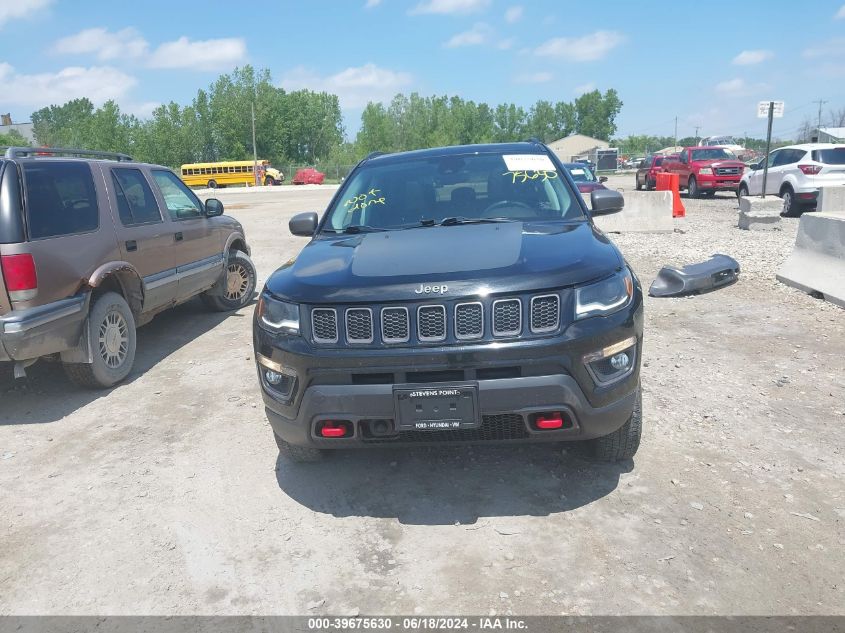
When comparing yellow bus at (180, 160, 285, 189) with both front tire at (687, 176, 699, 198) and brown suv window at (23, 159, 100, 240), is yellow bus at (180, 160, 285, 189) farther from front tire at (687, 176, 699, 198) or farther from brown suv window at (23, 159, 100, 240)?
brown suv window at (23, 159, 100, 240)

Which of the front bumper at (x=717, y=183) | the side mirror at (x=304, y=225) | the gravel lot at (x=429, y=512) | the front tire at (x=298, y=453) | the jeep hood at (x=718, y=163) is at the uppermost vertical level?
the side mirror at (x=304, y=225)

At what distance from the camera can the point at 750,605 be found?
256cm

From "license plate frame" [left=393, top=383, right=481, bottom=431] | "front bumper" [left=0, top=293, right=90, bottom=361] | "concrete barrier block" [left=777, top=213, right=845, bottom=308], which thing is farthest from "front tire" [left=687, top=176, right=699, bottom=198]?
"license plate frame" [left=393, top=383, right=481, bottom=431]

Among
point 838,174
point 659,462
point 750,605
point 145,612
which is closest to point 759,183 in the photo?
point 838,174

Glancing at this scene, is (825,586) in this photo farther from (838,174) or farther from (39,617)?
(838,174)

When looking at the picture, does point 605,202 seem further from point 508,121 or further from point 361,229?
point 508,121

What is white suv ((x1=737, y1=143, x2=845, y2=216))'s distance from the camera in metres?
15.8

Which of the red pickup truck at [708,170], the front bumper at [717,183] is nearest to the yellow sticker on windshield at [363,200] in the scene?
the red pickup truck at [708,170]

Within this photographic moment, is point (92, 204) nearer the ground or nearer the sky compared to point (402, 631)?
nearer the sky

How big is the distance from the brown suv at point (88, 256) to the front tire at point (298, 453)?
83.1 inches

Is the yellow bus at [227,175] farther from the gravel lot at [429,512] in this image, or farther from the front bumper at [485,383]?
the front bumper at [485,383]

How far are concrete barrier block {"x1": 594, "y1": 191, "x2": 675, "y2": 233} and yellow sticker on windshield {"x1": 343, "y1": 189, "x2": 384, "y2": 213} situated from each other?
420 inches

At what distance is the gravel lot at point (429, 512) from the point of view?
273 centimetres

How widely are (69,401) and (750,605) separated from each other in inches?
190
